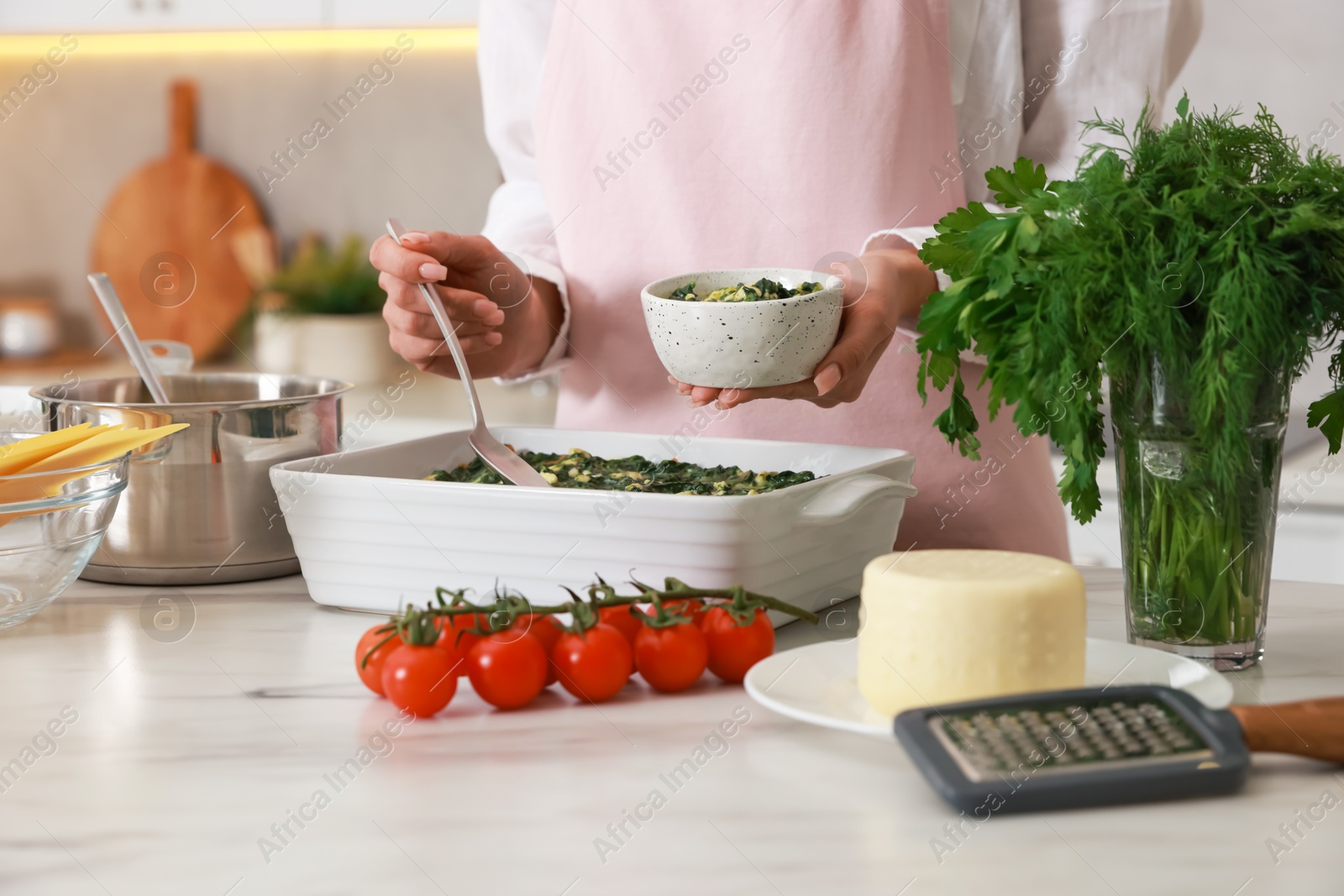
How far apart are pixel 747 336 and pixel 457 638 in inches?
14.1

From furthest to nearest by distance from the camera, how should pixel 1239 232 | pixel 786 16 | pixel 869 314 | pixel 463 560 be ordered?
pixel 786 16, pixel 869 314, pixel 463 560, pixel 1239 232

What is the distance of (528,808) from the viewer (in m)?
0.60

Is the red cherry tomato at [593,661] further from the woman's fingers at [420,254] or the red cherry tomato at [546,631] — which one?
the woman's fingers at [420,254]

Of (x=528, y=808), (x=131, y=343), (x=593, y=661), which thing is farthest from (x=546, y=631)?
(x=131, y=343)

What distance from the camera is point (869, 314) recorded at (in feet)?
Result: 3.38

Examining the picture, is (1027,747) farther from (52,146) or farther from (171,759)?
(52,146)

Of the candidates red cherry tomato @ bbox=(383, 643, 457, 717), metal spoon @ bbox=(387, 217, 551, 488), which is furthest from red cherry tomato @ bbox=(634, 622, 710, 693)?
metal spoon @ bbox=(387, 217, 551, 488)

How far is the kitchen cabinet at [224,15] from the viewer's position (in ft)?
9.23

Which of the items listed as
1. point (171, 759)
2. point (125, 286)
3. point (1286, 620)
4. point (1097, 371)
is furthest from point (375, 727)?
point (125, 286)

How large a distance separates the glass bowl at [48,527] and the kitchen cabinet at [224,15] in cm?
213

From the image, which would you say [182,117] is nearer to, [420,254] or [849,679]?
[420,254]

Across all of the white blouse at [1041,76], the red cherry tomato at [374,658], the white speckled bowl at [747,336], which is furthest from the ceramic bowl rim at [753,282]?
the red cherry tomato at [374,658]

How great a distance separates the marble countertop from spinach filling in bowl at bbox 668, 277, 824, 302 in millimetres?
350

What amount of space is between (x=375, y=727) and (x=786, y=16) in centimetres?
81
